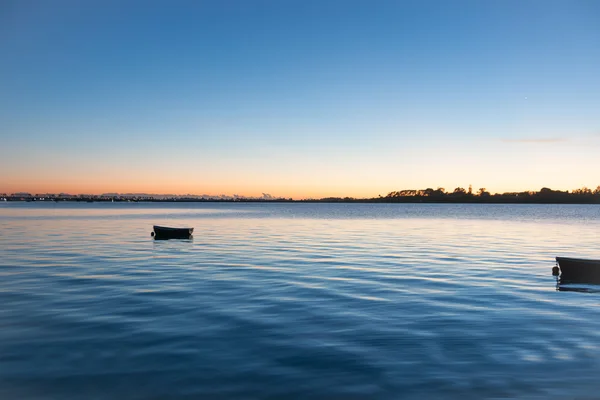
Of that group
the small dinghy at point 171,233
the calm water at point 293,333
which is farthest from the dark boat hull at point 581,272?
the small dinghy at point 171,233

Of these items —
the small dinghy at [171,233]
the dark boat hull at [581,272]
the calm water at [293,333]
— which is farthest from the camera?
the small dinghy at [171,233]

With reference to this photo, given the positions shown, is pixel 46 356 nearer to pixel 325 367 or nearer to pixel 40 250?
pixel 325 367

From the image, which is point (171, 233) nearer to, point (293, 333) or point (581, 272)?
point (293, 333)

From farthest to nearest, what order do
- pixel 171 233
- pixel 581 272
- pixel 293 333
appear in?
1. pixel 171 233
2. pixel 581 272
3. pixel 293 333

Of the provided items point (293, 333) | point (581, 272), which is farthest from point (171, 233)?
point (581, 272)

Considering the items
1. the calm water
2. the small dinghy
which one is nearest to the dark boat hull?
the calm water

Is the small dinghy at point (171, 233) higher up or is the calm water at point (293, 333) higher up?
the small dinghy at point (171, 233)

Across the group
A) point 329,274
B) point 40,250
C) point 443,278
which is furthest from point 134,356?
point 40,250

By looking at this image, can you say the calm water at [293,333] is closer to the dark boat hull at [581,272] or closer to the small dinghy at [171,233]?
the dark boat hull at [581,272]

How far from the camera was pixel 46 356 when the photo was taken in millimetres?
14180

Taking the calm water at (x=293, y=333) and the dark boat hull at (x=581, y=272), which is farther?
the dark boat hull at (x=581, y=272)

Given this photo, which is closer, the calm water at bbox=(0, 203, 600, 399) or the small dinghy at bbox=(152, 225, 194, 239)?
the calm water at bbox=(0, 203, 600, 399)

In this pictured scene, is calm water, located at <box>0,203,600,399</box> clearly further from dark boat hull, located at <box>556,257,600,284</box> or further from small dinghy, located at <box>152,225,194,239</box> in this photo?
small dinghy, located at <box>152,225,194,239</box>

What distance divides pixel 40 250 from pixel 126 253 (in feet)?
28.1
